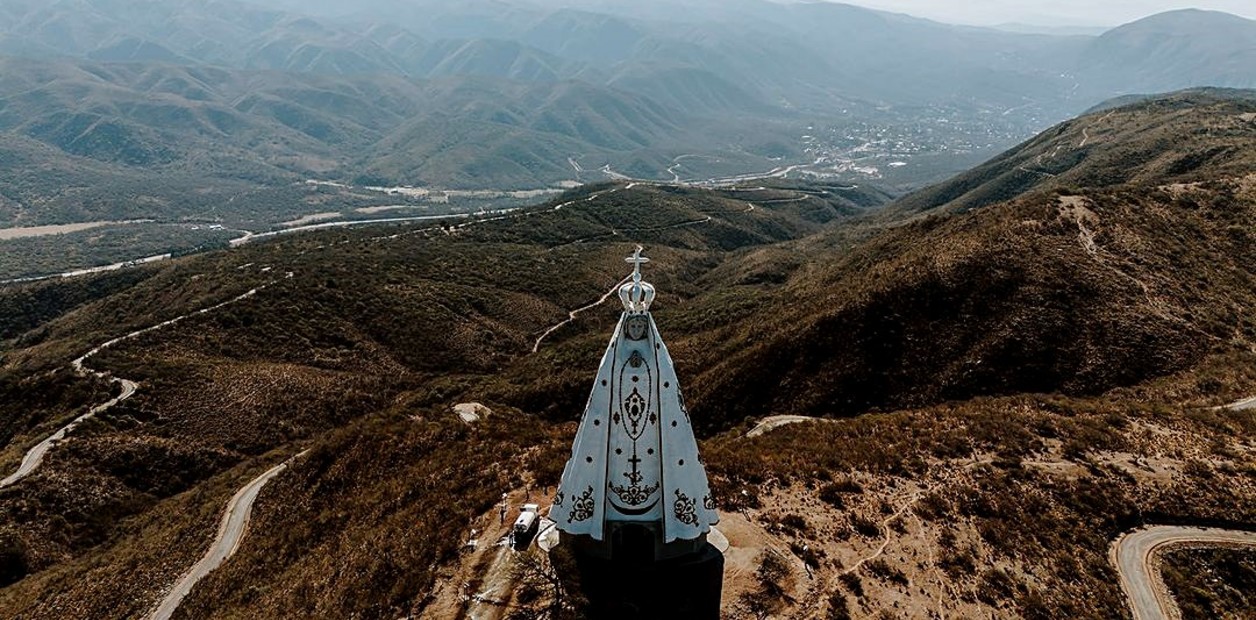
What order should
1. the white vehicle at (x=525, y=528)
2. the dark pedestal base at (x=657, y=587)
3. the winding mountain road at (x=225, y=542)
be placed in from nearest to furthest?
the dark pedestal base at (x=657, y=587), the white vehicle at (x=525, y=528), the winding mountain road at (x=225, y=542)

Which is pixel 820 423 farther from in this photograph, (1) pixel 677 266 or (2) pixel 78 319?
(2) pixel 78 319

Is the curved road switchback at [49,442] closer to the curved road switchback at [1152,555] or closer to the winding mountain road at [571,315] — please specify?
the winding mountain road at [571,315]

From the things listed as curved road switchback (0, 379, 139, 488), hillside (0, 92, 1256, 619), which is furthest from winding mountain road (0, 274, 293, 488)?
hillside (0, 92, 1256, 619)

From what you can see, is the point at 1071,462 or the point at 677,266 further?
the point at 677,266

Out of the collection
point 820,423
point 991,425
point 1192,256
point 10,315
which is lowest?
point 10,315

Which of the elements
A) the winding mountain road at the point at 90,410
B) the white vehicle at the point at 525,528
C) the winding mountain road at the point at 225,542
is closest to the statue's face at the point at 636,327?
the white vehicle at the point at 525,528

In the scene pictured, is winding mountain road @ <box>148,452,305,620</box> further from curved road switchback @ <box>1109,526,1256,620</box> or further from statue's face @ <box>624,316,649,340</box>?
curved road switchback @ <box>1109,526,1256,620</box>

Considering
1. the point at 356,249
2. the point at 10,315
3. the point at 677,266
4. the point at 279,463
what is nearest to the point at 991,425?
the point at 279,463

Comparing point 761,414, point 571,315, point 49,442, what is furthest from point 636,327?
point 571,315
